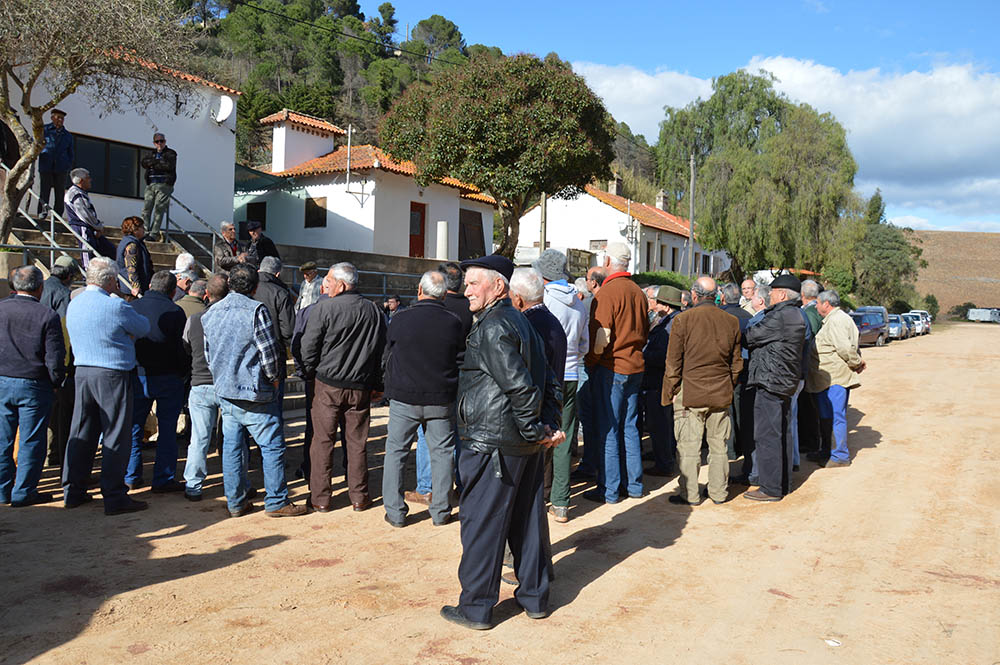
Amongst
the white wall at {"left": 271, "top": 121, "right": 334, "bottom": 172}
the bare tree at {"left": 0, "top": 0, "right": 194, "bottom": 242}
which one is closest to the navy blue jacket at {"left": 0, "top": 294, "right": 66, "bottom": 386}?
the bare tree at {"left": 0, "top": 0, "right": 194, "bottom": 242}

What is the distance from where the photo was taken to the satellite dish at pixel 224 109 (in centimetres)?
1734

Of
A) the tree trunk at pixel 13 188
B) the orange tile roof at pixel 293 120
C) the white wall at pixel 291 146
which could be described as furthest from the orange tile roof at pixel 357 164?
the tree trunk at pixel 13 188

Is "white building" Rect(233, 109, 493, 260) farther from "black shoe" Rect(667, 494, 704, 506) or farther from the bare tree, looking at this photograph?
"black shoe" Rect(667, 494, 704, 506)

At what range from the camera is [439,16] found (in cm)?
7300

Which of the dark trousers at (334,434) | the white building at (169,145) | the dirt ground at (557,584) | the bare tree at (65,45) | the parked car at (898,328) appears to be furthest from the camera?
the parked car at (898,328)

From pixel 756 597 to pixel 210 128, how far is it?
1749cm

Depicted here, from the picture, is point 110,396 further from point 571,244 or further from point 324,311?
point 571,244

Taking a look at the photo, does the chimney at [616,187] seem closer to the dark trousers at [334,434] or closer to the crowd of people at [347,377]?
the crowd of people at [347,377]

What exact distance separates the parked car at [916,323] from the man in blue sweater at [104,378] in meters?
38.1

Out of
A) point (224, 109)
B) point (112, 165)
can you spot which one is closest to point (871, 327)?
point (224, 109)

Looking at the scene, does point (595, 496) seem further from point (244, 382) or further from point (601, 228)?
point (601, 228)

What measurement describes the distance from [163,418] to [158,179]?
7.59 m

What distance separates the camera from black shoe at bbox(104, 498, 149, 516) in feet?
17.6

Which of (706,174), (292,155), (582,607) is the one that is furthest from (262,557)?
(706,174)
